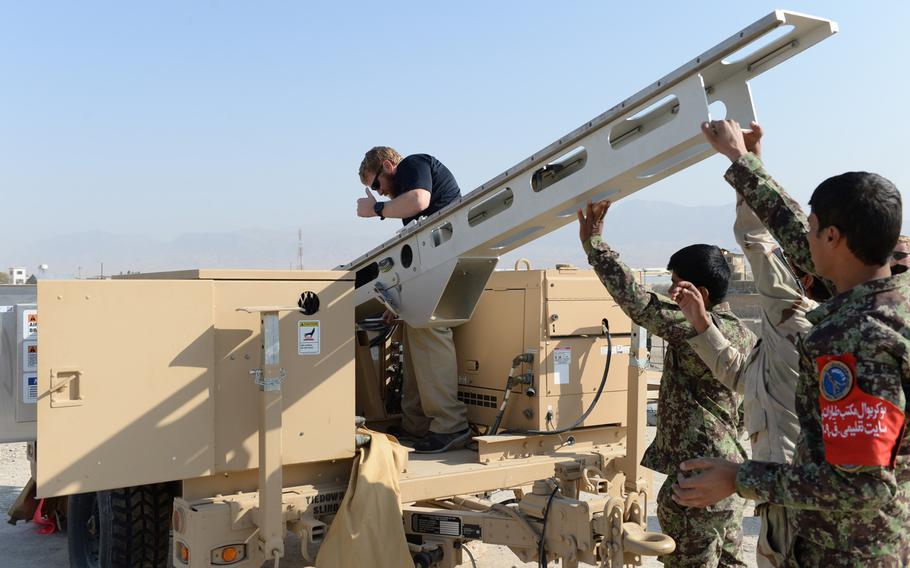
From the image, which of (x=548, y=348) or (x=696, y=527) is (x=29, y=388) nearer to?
(x=548, y=348)

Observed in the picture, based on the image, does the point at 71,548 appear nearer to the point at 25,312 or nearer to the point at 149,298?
the point at 25,312

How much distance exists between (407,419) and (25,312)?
89.7 inches

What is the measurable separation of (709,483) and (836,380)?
0.46 m

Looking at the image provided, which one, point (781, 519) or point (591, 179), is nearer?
point (781, 519)

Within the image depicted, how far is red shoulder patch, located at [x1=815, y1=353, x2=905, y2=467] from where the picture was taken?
1.90 metres

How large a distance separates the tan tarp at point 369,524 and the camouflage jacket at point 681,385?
4.06 feet

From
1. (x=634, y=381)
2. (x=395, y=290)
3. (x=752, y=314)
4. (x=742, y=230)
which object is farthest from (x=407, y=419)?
(x=752, y=314)

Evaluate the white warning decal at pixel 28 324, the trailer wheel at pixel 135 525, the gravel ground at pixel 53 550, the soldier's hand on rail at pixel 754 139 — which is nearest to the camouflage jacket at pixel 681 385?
the soldier's hand on rail at pixel 754 139

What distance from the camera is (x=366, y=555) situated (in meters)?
3.91

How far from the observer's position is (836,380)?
198 centimetres

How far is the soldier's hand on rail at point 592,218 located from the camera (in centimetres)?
390

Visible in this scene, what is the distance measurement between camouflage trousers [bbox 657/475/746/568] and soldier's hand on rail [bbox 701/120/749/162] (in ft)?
4.80

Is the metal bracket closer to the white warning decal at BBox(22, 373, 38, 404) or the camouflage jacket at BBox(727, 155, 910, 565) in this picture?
the white warning decal at BBox(22, 373, 38, 404)

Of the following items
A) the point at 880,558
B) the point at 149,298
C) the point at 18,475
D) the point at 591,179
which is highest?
the point at 591,179
